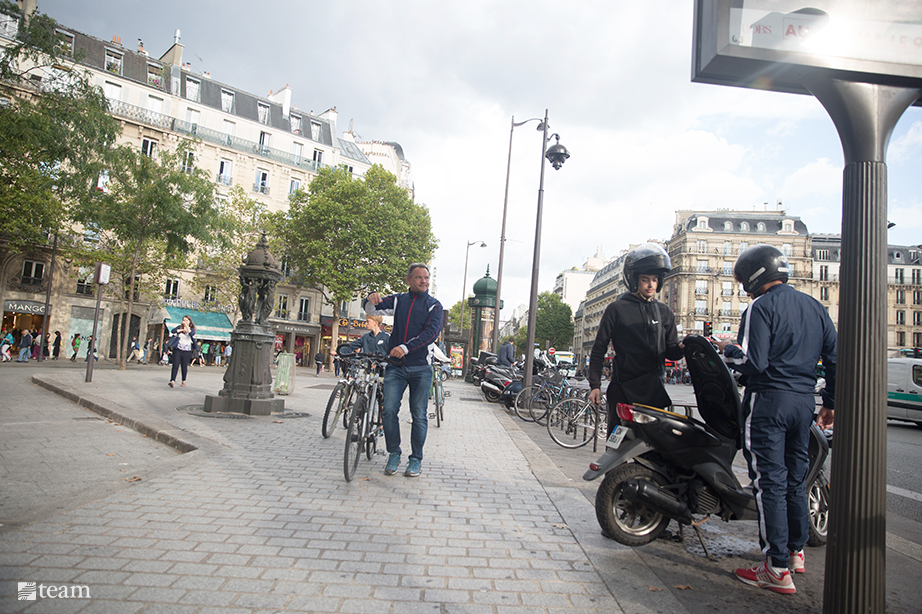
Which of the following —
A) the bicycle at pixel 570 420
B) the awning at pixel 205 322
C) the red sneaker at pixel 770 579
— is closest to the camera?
the red sneaker at pixel 770 579

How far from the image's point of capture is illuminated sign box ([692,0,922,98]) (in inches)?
81.0

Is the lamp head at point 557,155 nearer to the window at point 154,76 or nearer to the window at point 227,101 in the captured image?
the window at point 154,76

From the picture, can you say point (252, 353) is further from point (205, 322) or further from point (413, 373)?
point (205, 322)

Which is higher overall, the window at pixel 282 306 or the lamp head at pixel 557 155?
the lamp head at pixel 557 155

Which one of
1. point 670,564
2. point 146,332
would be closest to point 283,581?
point 670,564

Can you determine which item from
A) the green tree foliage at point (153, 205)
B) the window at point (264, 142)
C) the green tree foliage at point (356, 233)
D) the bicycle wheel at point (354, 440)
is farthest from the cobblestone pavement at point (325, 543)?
the window at point (264, 142)

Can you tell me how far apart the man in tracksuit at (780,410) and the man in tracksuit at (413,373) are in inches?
108

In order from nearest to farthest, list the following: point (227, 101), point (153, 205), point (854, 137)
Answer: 1. point (854, 137)
2. point (153, 205)
3. point (227, 101)

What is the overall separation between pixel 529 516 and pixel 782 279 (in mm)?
2348

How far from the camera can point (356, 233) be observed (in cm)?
3275

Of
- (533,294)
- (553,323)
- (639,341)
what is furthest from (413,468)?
(553,323)

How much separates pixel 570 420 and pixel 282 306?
123 feet

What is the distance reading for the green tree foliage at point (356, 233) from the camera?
107 ft

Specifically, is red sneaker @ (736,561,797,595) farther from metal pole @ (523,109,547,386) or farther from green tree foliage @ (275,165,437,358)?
green tree foliage @ (275,165,437,358)
